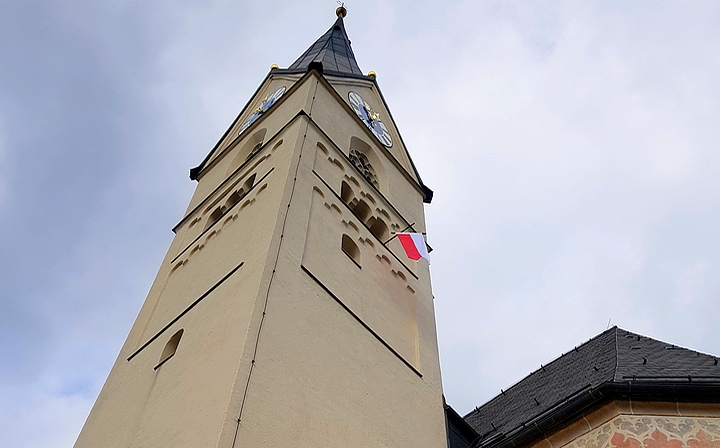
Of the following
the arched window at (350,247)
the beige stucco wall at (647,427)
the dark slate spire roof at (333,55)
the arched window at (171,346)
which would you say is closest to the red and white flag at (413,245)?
the arched window at (350,247)

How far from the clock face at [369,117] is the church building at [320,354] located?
2.40 metres

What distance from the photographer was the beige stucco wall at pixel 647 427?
7.75m

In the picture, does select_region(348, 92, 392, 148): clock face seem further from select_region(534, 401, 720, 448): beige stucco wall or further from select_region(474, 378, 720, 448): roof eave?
select_region(534, 401, 720, 448): beige stucco wall

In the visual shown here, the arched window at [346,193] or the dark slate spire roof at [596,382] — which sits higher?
the arched window at [346,193]

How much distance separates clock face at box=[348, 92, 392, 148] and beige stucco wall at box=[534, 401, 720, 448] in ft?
34.6

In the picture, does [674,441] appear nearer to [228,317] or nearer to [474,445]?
[474,445]

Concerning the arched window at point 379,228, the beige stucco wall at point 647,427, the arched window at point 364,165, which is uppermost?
the arched window at point 364,165

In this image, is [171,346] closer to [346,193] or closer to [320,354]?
[320,354]

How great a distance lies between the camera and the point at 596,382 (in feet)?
29.5

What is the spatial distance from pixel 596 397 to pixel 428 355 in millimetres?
3384

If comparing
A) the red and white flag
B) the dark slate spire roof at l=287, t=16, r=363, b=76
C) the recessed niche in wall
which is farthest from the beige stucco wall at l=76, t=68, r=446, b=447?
the dark slate spire roof at l=287, t=16, r=363, b=76

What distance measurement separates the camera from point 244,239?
35.8ft

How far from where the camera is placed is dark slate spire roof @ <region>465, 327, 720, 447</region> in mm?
8141

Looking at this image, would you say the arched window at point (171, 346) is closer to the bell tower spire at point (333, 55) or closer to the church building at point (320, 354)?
the church building at point (320, 354)
